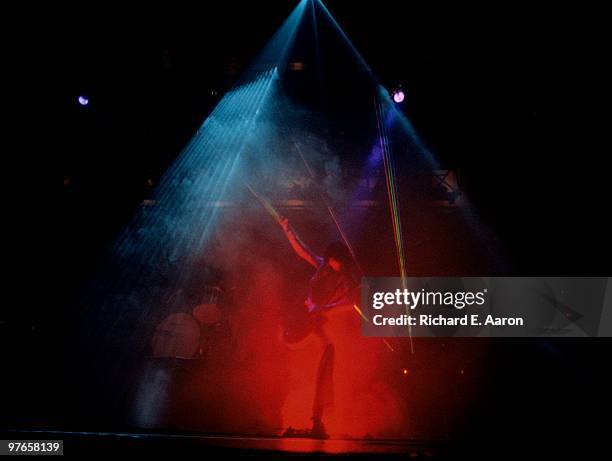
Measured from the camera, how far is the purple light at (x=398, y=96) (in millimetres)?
5887

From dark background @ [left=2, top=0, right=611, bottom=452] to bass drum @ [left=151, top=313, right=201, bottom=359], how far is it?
1645mm

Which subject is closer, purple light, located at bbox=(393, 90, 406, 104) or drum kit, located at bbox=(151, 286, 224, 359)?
drum kit, located at bbox=(151, 286, 224, 359)

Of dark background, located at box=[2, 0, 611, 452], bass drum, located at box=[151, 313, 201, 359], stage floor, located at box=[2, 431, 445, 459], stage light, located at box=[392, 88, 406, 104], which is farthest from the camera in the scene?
stage light, located at box=[392, 88, 406, 104]

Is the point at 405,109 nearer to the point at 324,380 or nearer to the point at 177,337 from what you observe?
the point at 324,380

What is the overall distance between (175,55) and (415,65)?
3.99 meters

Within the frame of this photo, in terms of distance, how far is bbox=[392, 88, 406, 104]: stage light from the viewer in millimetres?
5879

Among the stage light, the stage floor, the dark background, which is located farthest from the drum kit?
the stage light

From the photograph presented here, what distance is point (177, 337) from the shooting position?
17.5ft

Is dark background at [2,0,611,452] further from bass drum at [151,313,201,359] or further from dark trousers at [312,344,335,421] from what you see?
dark trousers at [312,344,335,421]

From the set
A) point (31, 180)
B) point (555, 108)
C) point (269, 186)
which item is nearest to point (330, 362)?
point (269, 186)

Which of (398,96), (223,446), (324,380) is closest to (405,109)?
(398,96)

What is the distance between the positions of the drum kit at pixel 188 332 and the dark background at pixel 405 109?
170 cm

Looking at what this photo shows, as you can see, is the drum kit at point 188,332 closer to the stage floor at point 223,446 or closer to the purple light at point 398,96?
the stage floor at point 223,446

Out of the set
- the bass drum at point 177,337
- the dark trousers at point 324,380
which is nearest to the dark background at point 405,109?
the bass drum at point 177,337
